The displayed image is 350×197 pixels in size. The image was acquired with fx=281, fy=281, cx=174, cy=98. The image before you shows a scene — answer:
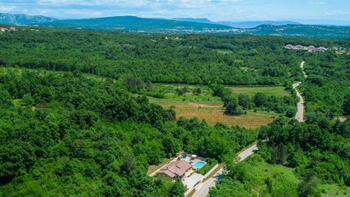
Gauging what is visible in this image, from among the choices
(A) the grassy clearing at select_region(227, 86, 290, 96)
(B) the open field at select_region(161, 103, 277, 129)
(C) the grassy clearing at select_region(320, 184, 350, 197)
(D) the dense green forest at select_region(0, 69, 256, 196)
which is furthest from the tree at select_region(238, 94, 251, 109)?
(C) the grassy clearing at select_region(320, 184, 350, 197)

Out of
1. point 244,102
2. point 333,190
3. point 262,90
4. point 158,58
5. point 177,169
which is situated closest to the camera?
point 333,190

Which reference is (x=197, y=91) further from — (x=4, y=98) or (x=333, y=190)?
(x=333, y=190)

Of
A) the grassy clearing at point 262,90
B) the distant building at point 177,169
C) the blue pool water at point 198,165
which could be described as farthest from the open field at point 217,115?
the distant building at point 177,169

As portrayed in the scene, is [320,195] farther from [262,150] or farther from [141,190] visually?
[141,190]

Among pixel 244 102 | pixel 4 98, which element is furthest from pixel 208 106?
pixel 4 98

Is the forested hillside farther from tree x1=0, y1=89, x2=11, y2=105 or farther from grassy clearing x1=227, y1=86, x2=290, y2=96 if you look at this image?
tree x1=0, y1=89, x2=11, y2=105

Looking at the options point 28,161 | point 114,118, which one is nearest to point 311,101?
point 114,118
